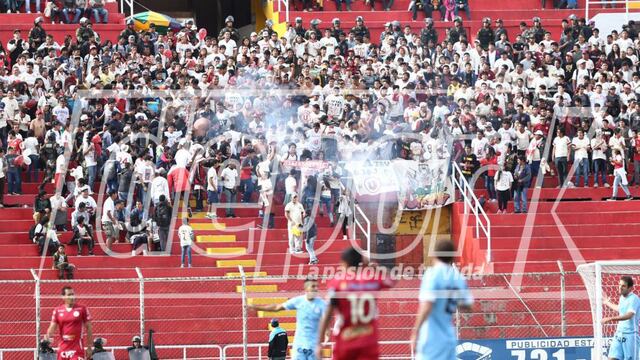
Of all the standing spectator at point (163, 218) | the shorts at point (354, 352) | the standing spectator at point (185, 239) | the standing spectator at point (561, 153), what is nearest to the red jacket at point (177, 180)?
the standing spectator at point (163, 218)

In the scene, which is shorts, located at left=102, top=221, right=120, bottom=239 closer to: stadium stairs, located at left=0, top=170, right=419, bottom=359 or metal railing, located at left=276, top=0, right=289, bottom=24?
stadium stairs, located at left=0, top=170, right=419, bottom=359

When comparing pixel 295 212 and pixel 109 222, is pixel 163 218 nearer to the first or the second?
pixel 109 222

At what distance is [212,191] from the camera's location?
2892cm

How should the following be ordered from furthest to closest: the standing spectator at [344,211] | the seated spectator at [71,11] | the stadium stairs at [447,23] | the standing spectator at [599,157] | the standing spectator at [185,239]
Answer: the stadium stairs at [447,23] → the seated spectator at [71,11] → the standing spectator at [599,157] → the standing spectator at [344,211] → the standing spectator at [185,239]

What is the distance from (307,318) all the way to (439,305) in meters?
3.34

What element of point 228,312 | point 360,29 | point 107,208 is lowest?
point 228,312

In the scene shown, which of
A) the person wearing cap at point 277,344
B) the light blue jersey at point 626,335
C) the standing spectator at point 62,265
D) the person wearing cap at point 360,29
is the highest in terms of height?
the person wearing cap at point 360,29

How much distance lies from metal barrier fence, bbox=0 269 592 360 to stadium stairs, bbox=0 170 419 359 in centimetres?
2

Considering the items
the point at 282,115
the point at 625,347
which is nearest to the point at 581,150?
the point at 282,115

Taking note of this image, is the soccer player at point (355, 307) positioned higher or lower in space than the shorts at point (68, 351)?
higher

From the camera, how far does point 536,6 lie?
132 feet

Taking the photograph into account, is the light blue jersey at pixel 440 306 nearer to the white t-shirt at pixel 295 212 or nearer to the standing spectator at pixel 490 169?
the white t-shirt at pixel 295 212

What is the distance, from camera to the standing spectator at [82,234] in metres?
27.6

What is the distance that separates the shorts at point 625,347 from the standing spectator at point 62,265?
1166 cm
